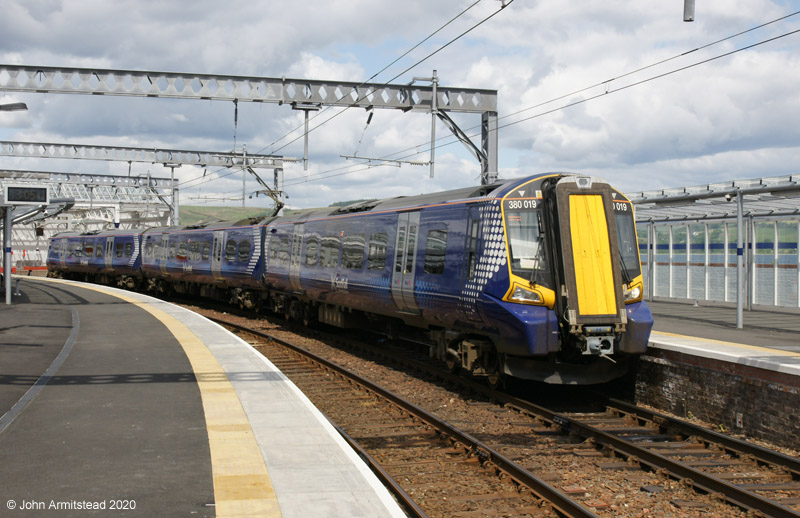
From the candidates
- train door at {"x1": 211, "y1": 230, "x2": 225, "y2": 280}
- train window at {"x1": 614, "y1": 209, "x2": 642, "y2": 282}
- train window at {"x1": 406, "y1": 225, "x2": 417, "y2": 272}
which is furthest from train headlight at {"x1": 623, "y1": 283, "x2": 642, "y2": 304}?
train door at {"x1": 211, "y1": 230, "x2": 225, "y2": 280}

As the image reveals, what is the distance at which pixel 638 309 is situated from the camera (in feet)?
36.0

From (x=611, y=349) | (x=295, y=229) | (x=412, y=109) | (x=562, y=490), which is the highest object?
(x=412, y=109)

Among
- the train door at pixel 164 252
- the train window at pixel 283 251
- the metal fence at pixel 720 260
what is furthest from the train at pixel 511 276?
the train door at pixel 164 252

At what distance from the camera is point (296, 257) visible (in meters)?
20.8

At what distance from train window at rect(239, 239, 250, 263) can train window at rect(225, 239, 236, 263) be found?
2.09 ft

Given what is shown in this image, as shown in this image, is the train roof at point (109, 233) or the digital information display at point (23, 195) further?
the train roof at point (109, 233)

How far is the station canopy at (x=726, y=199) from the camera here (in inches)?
620

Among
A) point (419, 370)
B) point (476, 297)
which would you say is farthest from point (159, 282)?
point (476, 297)

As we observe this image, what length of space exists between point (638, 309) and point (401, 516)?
6527 millimetres

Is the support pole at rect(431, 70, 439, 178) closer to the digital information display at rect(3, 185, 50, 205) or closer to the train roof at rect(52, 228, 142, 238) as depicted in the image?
the digital information display at rect(3, 185, 50, 205)

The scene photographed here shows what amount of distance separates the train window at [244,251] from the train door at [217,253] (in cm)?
203

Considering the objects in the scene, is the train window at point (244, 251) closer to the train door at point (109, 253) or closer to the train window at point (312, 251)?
the train window at point (312, 251)

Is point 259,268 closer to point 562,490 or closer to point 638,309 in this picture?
point 638,309

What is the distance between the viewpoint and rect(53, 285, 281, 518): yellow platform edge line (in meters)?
5.73
